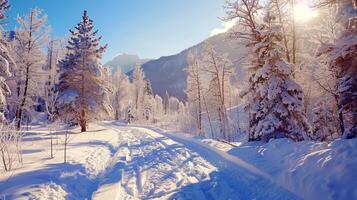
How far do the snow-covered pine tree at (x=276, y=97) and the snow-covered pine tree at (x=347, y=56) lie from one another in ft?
17.9

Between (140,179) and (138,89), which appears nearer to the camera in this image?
(140,179)

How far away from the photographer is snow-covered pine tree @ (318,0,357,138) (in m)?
8.23

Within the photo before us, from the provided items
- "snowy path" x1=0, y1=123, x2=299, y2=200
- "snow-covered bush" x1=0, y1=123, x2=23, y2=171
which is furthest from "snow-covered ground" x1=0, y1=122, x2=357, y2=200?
"snow-covered bush" x1=0, y1=123, x2=23, y2=171

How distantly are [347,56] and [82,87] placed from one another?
2350cm

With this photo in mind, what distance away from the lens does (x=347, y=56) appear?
338 inches

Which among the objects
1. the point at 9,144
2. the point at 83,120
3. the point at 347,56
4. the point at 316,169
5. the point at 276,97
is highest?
the point at 347,56

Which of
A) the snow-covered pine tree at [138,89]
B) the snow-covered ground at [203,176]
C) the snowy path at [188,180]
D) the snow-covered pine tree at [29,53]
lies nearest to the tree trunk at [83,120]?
the snow-covered pine tree at [29,53]

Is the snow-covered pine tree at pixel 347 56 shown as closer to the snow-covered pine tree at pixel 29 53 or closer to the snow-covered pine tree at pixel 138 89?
the snow-covered pine tree at pixel 29 53

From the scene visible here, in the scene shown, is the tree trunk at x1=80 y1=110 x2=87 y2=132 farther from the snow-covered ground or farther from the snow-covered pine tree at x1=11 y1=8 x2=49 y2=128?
the snow-covered ground

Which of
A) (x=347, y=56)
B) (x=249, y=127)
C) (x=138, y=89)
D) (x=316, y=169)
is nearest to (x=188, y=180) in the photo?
(x=316, y=169)

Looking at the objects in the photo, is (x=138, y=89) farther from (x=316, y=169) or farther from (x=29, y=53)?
(x=316, y=169)

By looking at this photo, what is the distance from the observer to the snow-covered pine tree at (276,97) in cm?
1437

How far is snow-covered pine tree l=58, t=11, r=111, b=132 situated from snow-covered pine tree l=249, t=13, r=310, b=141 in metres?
17.1

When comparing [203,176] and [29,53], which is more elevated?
[29,53]
